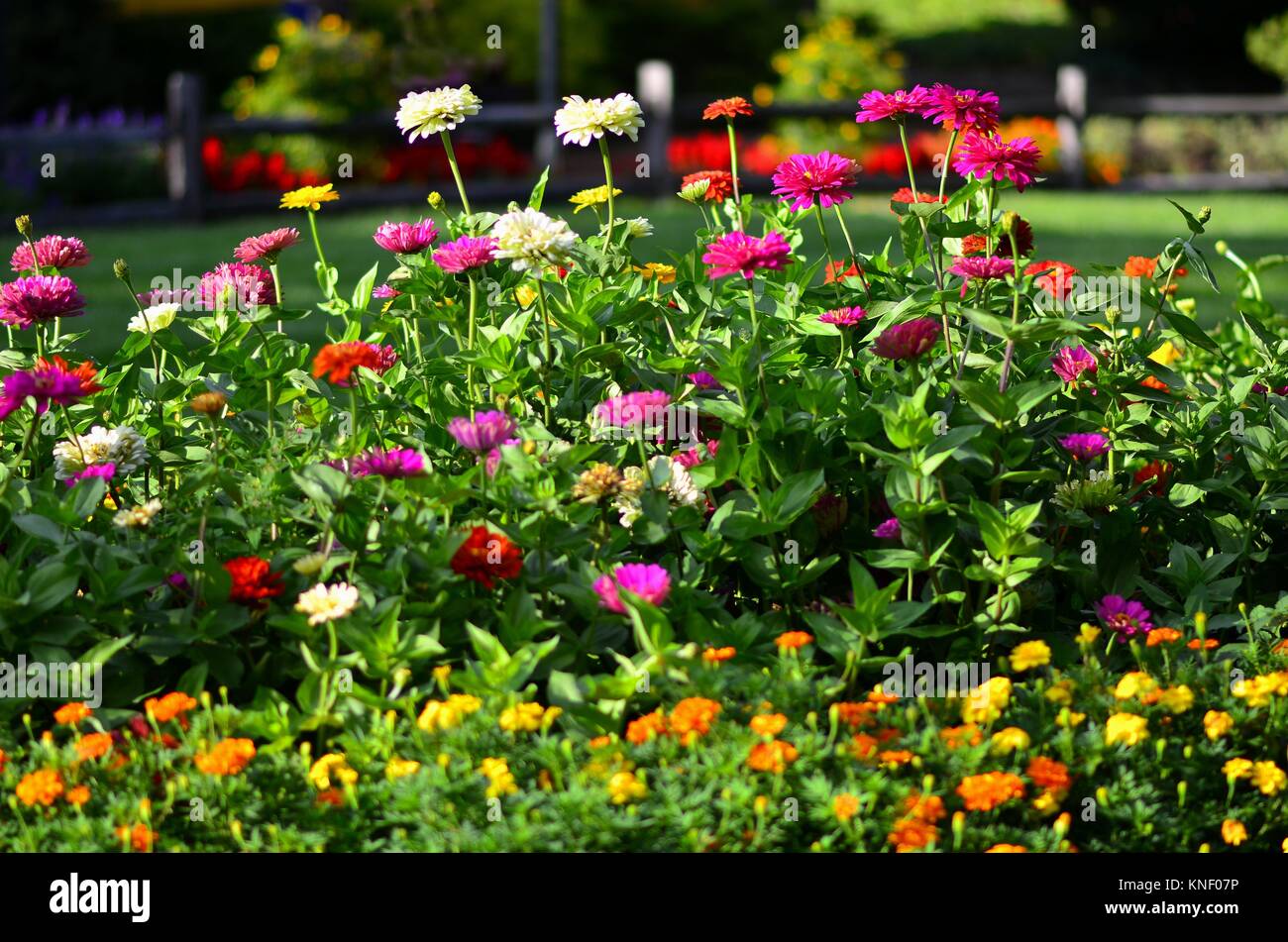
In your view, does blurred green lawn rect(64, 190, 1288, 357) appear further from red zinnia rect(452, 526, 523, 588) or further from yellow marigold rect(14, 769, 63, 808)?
yellow marigold rect(14, 769, 63, 808)

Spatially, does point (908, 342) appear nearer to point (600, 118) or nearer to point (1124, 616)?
point (1124, 616)

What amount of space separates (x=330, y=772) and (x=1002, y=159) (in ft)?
5.15

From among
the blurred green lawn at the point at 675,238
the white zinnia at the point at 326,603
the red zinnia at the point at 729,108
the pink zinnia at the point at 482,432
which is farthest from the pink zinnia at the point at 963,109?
the blurred green lawn at the point at 675,238

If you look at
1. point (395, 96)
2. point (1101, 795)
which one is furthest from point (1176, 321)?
point (395, 96)

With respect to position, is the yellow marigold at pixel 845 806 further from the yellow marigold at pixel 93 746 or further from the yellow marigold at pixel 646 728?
the yellow marigold at pixel 93 746

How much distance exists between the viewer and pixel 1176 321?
2.97 metres

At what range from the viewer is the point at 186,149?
1162cm

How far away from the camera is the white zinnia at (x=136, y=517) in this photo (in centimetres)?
254

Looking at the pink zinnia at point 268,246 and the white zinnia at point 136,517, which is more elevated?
the pink zinnia at point 268,246

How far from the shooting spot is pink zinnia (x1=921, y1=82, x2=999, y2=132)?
2773 millimetres

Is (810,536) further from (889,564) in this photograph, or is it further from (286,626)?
(286,626)

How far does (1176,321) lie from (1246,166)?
14.1 m

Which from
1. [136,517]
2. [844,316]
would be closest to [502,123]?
[844,316]

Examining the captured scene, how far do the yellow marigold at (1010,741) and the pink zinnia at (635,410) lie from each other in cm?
82
